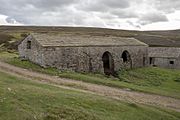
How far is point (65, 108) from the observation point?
52.3 feet

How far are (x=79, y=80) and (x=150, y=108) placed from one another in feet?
31.2

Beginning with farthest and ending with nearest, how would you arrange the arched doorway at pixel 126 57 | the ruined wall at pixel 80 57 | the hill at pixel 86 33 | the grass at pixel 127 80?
the hill at pixel 86 33 < the arched doorway at pixel 126 57 < the ruined wall at pixel 80 57 < the grass at pixel 127 80

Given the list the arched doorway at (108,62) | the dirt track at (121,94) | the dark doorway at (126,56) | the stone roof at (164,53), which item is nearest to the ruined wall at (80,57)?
the arched doorway at (108,62)

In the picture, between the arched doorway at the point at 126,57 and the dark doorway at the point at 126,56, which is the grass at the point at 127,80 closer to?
the arched doorway at the point at 126,57

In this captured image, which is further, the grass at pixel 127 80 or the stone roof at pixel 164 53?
the stone roof at pixel 164 53

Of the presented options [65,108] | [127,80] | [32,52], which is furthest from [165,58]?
[65,108]

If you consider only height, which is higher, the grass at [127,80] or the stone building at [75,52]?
the stone building at [75,52]

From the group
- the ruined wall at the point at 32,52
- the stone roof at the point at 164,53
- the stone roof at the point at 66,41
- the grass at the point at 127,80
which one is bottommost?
the grass at the point at 127,80

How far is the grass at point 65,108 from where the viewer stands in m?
14.2

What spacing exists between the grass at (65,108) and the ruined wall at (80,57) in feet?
46.1

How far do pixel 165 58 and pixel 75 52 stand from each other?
25893 millimetres

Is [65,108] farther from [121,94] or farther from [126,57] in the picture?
[126,57]

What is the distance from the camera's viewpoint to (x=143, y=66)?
169ft

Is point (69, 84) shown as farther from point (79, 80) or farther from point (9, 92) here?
point (9, 92)
